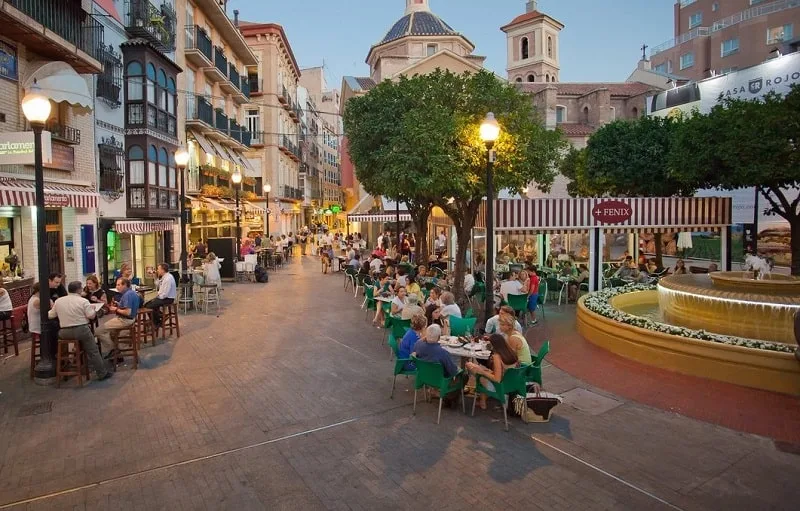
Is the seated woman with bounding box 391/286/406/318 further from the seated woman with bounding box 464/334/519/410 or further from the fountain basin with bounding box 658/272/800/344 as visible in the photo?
the fountain basin with bounding box 658/272/800/344

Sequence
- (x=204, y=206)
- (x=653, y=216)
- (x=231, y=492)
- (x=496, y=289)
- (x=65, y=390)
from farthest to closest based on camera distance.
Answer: (x=204, y=206)
(x=653, y=216)
(x=496, y=289)
(x=65, y=390)
(x=231, y=492)

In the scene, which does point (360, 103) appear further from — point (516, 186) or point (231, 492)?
point (231, 492)

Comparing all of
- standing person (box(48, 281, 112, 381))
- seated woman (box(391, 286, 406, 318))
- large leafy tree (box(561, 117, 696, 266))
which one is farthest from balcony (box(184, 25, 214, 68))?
standing person (box(48, 281, 112, 381))

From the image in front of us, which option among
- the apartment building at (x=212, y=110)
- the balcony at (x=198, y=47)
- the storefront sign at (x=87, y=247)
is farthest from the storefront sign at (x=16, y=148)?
the balcony at (x=198, y=47)

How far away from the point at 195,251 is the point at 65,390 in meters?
16.3

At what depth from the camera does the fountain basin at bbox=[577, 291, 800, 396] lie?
26.6 feet

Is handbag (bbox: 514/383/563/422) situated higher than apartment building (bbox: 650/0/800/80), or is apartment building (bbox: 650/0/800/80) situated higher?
apartment building (bbox: 650/0/800/80)

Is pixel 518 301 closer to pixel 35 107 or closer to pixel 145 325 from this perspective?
Answer: pixel 145 325

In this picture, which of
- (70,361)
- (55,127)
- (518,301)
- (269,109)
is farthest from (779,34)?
(70,361)

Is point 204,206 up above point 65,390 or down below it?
above

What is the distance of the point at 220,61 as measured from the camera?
29.7 metres

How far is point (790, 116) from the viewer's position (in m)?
15.9

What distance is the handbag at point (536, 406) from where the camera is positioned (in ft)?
23.0

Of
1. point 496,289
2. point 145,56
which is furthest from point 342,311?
point 145,56
